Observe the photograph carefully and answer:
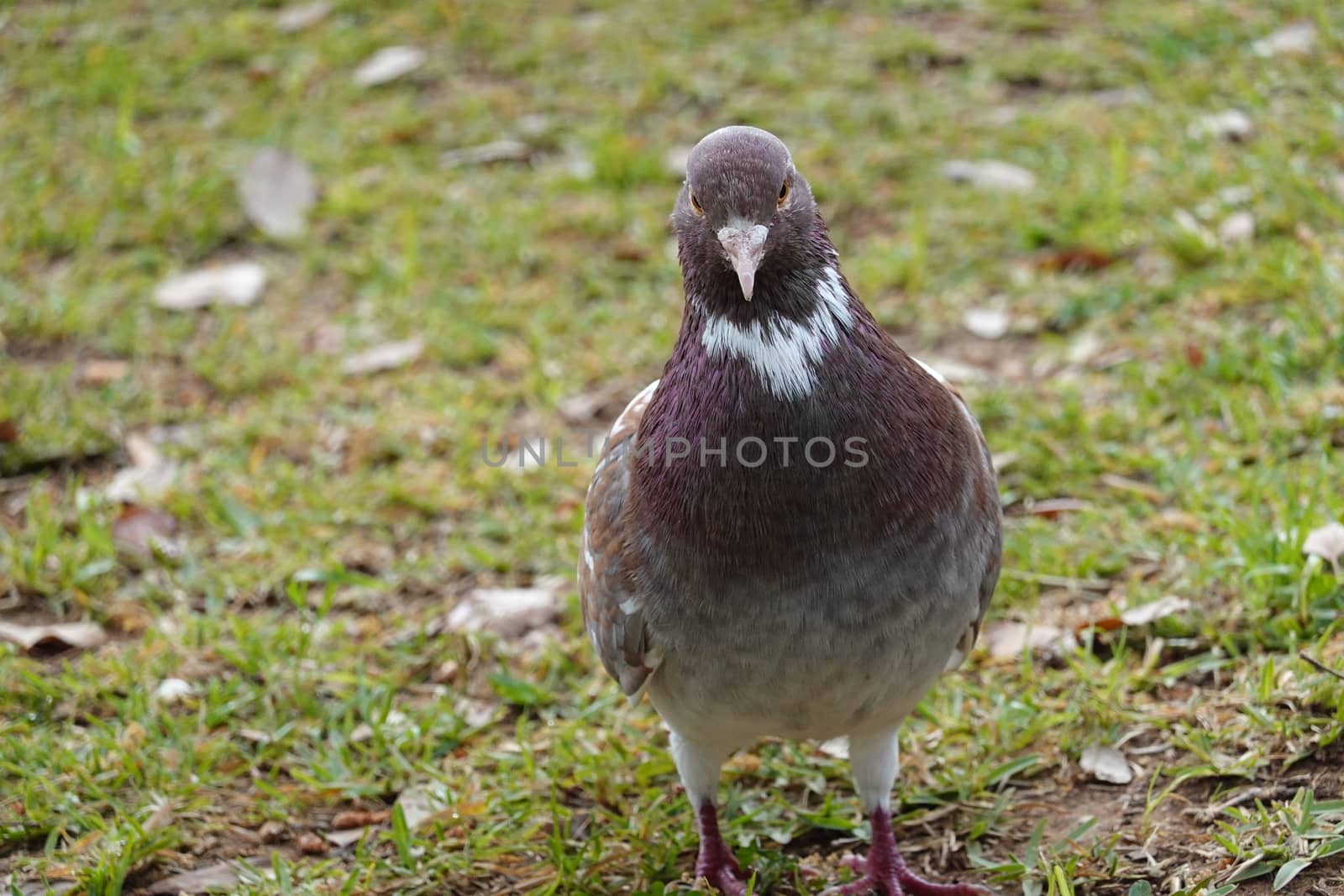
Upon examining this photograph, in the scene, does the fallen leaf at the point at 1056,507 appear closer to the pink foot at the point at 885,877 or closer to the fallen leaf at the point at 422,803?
the pink foot at the point at 885,877

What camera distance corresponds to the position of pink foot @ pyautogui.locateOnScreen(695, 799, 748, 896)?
353cm

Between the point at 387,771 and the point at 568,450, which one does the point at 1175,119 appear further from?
the point at 387,771

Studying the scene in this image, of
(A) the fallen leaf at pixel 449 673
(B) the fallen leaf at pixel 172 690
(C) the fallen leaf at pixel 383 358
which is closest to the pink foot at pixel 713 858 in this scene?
(A) the fallen leaf at pixel 449 673

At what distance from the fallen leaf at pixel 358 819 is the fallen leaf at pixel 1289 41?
5.26m

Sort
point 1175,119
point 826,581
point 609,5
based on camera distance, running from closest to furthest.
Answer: point 826,581 → point 1175,119 → point 609,5

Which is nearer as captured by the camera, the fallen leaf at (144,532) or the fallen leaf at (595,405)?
the fallen leaf at (144,532)

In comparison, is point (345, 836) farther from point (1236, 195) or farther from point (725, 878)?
point (1236, 195)

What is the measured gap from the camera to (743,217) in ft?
9.71

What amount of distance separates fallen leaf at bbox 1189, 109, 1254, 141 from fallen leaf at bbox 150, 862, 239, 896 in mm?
4942

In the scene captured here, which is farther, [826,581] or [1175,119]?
[1175,119]

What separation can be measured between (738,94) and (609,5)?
1319 millimetres

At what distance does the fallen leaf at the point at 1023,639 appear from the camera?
4109mm

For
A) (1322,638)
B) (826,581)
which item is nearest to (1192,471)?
(1322,638)

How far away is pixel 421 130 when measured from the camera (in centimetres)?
743
